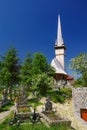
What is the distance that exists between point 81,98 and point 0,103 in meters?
14.2

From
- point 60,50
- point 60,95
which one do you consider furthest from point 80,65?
point 60,50

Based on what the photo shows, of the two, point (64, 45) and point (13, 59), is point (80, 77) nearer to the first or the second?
point (13, 59)

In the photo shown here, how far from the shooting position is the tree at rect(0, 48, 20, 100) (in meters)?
39.3

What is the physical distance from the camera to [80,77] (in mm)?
47406

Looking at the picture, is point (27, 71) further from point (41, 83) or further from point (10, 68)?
point (41, 83)

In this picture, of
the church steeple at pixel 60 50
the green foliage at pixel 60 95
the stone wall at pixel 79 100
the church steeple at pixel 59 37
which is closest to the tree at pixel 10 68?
the green foliage at pixel 60 95

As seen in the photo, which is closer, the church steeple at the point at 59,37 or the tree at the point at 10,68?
the tree at the point at 10,68

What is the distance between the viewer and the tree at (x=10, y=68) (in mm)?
39253

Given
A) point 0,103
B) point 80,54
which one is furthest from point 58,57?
point 0,103

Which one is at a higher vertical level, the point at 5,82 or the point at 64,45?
the point at 64,45

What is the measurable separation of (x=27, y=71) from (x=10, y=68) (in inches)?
329

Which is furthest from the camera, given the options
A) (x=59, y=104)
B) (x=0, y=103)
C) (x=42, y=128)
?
(x=59, y=104)

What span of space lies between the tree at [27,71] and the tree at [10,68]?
165 inches

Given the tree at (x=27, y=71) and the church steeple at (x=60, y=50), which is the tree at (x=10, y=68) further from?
the church steeple at (x=60, y=50)
